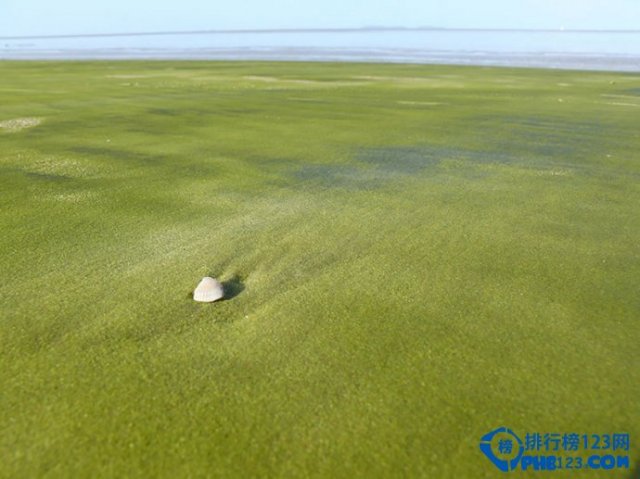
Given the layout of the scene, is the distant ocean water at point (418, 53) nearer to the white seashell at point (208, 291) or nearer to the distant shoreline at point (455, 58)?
the distant shoreline at point (455, 58)

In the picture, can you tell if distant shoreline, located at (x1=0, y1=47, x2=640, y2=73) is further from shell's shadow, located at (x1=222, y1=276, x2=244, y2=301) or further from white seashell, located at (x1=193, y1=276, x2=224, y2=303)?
white seashell, located at (x1=193, y1=276, x2=224, y2=303)

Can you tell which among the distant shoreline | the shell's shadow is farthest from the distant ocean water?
the shell's shadow

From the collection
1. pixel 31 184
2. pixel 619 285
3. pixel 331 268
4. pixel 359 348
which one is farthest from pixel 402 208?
pixel 31 184

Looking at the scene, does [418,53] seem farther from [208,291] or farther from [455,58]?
[208,291]

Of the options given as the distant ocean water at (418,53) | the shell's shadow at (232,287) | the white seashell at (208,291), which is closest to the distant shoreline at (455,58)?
the distant ocean water at (418,53)

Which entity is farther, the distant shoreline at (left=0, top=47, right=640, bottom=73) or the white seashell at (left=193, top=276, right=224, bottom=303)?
the distant shoreline at (left=0, top=47, right=640, bottom=73)

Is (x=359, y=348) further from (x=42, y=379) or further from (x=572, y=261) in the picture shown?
(x=572, y=261)
